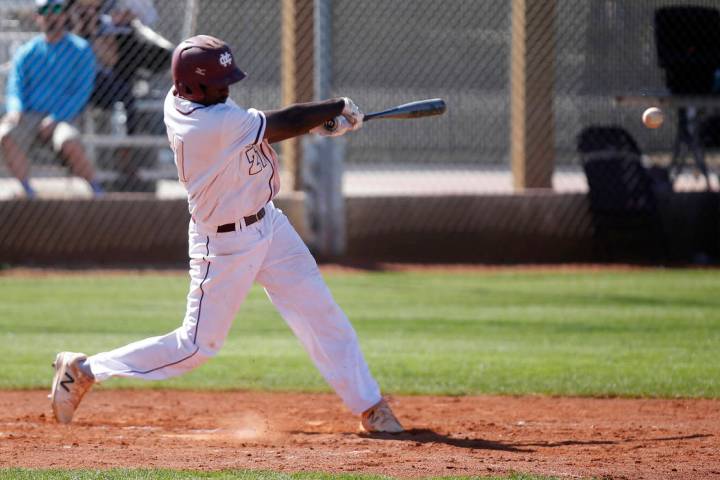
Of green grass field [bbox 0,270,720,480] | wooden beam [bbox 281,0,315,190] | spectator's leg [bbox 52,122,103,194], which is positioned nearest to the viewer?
green grass field [bbox 0,270,720,480]

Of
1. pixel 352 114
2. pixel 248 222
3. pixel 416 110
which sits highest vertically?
pixel 352 114

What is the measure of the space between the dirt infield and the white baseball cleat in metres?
0.11

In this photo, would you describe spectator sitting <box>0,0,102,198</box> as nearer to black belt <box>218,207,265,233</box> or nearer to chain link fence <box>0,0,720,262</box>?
chain link fence <box>0,0,720,262</box>

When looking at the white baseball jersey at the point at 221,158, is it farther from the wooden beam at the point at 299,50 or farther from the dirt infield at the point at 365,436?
the wooden beam at the point at 299,50

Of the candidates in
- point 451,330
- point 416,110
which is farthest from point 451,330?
point 416,110

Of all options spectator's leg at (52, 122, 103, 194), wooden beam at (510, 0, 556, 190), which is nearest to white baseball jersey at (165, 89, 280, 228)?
spectator's leg at (52, 122, 103, 194)

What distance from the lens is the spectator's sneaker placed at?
523cm

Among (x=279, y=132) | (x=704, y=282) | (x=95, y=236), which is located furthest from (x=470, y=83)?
(x=279, y=132)

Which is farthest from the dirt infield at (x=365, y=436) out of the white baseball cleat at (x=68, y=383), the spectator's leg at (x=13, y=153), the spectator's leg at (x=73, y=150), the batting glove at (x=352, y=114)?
the spectator's leg at (x=13, y=153)

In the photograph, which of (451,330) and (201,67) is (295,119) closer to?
(201,67)

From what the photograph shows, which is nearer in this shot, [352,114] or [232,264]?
[232,264]

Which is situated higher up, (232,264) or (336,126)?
(336,126)

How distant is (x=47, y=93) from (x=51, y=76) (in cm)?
17

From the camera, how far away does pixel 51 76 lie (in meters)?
10.5
